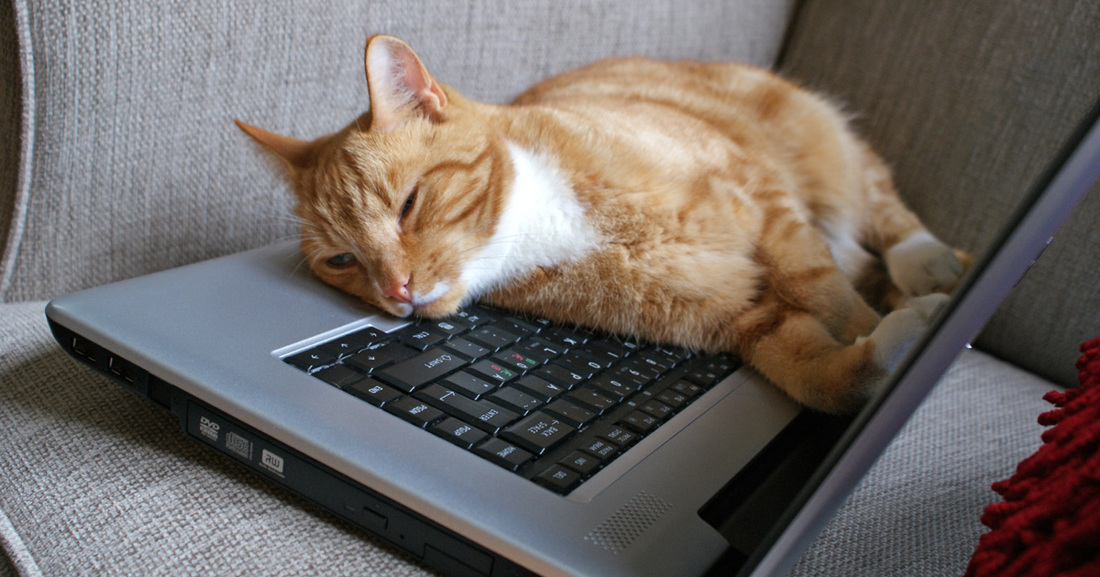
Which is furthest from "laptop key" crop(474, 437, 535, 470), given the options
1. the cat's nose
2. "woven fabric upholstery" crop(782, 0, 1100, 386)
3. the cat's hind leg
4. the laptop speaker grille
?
"woven fabric upholstery" crop(782, 0, 1100, 386)

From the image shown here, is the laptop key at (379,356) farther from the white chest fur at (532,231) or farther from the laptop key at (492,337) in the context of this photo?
the white chest fur at (532,231)

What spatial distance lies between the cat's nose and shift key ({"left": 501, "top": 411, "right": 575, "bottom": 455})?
0.30 metres

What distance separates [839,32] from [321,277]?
4.24 feet

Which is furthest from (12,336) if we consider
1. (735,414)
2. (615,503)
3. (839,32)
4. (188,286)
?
(839,32)

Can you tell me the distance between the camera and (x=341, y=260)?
111 centimetres

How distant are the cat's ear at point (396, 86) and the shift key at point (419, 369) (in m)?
0.38

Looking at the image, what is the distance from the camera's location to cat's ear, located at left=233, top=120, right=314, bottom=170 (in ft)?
3.52

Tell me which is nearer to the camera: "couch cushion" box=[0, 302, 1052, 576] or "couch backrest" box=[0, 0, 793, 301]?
"couch cushion" box=[0, 302, 1052, 576]

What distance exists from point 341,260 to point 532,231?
0.95ft

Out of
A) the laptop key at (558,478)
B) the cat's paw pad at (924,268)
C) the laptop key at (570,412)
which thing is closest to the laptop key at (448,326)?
the laptop key at (570,412)

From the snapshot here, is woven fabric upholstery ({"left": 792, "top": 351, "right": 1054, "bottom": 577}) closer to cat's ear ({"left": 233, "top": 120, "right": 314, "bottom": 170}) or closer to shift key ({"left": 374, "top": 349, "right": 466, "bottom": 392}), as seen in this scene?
shift key ({"left": 374, "top": 349, "right": 466, "bottom": 392})

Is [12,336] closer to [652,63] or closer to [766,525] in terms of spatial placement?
[766,525]

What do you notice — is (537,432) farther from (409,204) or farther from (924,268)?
(924,268)

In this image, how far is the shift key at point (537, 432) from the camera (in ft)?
2.39
